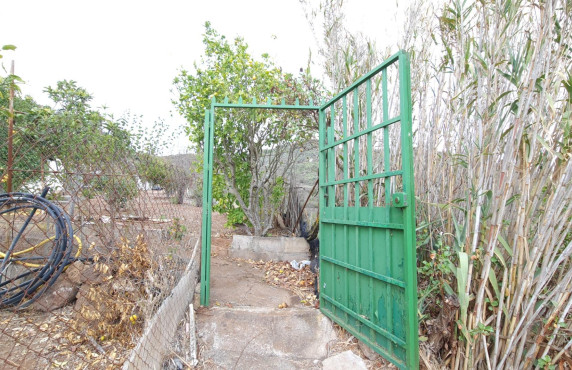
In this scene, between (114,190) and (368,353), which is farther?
(114,190)

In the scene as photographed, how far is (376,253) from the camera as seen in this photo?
2152 millimetres

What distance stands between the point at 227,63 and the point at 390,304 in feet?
13.3

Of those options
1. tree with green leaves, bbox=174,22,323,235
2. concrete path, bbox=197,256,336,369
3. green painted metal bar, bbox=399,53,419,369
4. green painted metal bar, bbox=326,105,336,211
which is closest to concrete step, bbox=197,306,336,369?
concrete path, bbox=197,256,336,369

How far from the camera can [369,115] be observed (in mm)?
2307

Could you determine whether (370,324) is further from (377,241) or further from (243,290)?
(243,290)

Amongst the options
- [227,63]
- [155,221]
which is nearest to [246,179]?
[227,63]

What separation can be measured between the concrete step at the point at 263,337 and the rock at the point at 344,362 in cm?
7

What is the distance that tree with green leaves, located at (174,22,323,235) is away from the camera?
4.43 meters

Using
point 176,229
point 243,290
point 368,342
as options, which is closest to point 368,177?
point 368,342

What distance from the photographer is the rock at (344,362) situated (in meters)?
2.24

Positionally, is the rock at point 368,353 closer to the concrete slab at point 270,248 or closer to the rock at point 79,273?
the concrete slab at point 270,248

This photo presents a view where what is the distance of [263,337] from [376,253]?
1184 mm

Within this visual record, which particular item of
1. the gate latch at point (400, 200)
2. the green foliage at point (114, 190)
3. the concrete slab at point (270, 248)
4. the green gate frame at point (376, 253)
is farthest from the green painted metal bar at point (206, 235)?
the concrete slab at point (270, 248)

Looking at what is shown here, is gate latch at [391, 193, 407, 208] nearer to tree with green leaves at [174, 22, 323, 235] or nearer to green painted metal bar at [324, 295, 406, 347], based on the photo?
green painted metal bar at [324, 295, 406, 347]
